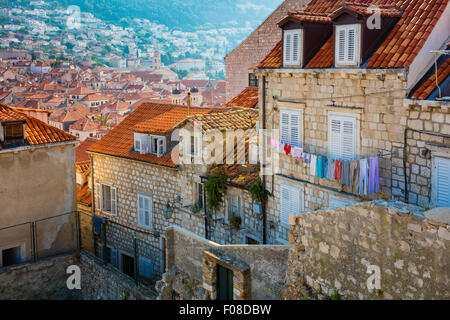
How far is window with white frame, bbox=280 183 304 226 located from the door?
3306mm

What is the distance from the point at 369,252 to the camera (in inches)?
391

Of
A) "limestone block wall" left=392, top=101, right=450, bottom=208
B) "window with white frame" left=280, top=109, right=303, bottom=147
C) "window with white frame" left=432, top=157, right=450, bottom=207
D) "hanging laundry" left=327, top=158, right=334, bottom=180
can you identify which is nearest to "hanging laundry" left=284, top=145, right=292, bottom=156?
"window with white frame" left=280, top=109, right=303, bottom=147

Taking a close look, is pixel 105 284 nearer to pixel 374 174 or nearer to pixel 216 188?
pixel 216 188

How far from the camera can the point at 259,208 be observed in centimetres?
1797

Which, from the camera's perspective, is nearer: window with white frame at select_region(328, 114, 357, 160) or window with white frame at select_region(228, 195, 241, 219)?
window with white frame at select_region(328, 114, 357, 160)

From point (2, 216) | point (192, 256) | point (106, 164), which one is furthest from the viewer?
point (106, 164)

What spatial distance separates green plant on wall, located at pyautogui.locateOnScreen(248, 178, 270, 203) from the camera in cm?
1784

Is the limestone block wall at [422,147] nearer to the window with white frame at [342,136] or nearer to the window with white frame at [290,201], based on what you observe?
the window with white frame at [342,136]

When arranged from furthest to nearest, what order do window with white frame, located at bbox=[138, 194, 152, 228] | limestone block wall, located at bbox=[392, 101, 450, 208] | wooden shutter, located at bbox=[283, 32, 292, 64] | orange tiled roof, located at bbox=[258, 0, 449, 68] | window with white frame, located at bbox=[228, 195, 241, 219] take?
1. window with white frame, located at bbox=[138, 194, 152, 228]
2. window with white frame, located at bbox=[228, 195, 241, 219]
3. wooden shutter, located at bbox=[283, 32, 292, 64]
4. orange tiled roof, located at bbox=[258, 0, 449, 68]
5. limestone block wall, located at bbox=[392, 101, 450, 208]

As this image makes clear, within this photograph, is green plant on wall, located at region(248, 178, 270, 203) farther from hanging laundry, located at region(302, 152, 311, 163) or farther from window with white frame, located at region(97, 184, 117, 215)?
window with white frame, located at region(97, 184, 117, 215)
